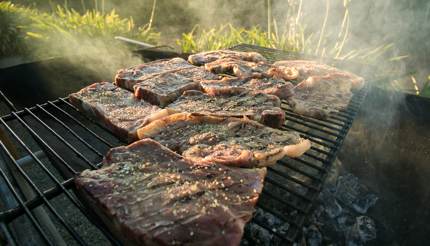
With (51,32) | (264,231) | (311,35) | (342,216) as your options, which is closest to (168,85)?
(264,231)

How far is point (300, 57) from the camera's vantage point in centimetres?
518

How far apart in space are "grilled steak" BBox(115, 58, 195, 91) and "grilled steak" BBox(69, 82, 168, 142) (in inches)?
8.2

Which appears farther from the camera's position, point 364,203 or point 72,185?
point 364,203

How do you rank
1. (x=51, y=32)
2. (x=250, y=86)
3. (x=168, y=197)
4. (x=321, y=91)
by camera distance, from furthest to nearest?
(x=51, y=32) < (x=250, y=86) < (x=321, y=91) < (x=168, y=197)

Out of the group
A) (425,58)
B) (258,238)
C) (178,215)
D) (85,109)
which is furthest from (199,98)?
(425,58)

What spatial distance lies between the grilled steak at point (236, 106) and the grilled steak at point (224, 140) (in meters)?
0.20

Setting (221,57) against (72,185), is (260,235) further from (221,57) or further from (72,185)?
(221,57)

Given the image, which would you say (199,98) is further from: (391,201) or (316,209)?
(391,201)

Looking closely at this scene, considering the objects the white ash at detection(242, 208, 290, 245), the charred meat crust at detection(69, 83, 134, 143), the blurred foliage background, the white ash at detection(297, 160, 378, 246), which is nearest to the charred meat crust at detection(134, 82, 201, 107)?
the charred meat crust at detection(69, 83, 134, 143)

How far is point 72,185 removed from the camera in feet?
6.90

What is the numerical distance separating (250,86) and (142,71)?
1.43 m

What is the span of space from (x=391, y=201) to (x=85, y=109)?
360 cm

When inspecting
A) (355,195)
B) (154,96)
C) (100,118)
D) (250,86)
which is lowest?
(355,195)

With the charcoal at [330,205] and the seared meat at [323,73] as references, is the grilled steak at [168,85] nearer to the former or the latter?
the seared meat at [323,73]
